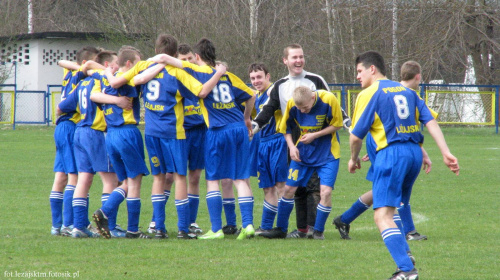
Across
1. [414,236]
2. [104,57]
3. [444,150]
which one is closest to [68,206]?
[104,57]

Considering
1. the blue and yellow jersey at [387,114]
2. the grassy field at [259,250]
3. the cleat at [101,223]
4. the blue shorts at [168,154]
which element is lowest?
the grassy field at [259,250]

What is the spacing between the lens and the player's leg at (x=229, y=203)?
7.20 metres

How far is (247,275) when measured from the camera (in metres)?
5.18

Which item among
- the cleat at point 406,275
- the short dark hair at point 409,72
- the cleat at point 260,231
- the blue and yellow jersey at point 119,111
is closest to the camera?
the cleat at point 406,275

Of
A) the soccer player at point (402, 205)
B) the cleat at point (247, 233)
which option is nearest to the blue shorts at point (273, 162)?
the cleat at point (247, 233)

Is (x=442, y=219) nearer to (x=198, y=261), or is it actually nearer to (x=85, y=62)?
(x=198, y=261)

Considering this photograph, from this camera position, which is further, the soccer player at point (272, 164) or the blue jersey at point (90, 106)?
the soccer player at point (272, 164)

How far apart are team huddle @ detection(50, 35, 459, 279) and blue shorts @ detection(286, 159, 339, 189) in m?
0.01

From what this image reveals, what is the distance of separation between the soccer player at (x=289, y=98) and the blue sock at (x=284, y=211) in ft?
0.74

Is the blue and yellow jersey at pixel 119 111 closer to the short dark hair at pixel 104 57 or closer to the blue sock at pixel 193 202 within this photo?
the short dark hair at pixel 104 57

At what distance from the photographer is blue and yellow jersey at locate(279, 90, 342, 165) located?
7.00 meters

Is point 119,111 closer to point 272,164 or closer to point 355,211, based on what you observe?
point 272,164

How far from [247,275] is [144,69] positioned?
8.28 feet

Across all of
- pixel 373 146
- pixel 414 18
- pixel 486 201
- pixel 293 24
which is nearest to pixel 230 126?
pixel 373 146
